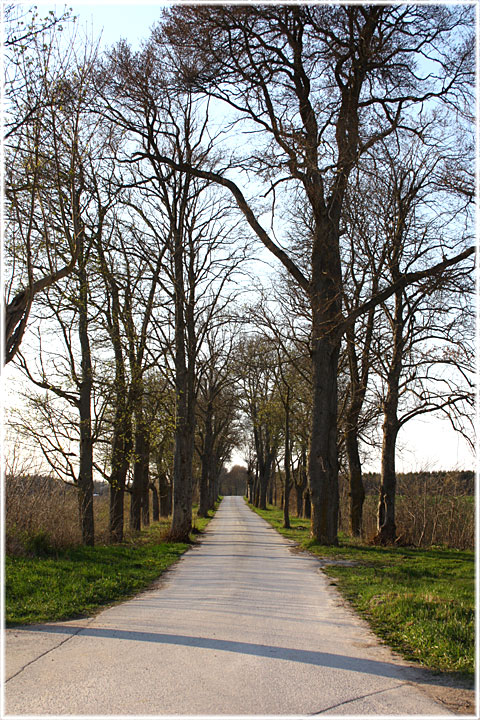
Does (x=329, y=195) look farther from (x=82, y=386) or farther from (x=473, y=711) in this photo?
(x=473, y=711)

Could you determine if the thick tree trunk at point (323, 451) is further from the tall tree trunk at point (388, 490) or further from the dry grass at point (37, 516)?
the dry grass at point (37, 516)

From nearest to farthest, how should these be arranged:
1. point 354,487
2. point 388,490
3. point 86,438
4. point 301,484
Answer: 1. point 86,438
2. point 388,490
3. point 354,487
4. point 301,484

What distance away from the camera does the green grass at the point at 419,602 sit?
228 inches

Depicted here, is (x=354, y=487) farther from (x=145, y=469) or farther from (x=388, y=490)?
(x=145, y=469)

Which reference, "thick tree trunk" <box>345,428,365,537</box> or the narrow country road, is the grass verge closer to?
the narrow country road

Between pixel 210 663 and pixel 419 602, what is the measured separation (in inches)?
139

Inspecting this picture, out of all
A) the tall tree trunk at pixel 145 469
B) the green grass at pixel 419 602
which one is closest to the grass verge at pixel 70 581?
the green grass at pixel 419 602

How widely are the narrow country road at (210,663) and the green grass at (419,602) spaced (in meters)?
0.32

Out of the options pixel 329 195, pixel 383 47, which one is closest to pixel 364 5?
pixel 383 47

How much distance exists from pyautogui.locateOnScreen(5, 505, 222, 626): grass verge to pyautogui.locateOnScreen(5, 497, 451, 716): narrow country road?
0.47 metres

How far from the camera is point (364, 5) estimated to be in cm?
1427

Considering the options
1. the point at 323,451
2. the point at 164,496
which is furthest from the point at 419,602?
the point at 164,496

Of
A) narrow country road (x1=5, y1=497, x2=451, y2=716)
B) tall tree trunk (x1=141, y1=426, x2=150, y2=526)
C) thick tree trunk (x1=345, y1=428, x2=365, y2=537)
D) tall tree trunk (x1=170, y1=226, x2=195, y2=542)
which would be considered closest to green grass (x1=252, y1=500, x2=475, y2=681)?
narrow country road (x1=5, y1=497, x2=451, y2=716)

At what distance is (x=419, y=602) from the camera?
25.4 ft
